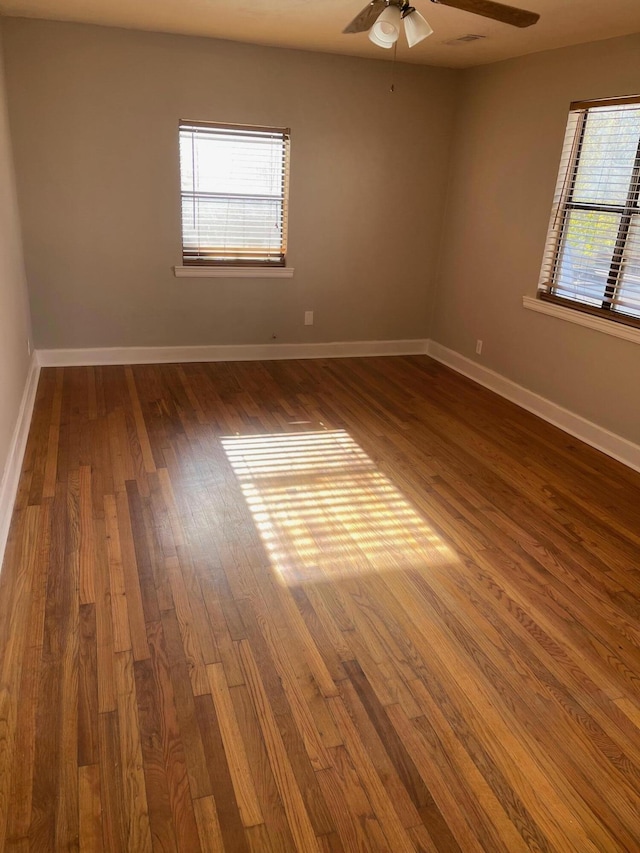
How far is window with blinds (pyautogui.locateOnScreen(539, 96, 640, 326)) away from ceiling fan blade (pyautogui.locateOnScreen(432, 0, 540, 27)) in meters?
1.54

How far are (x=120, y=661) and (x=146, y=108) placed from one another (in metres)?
4.05

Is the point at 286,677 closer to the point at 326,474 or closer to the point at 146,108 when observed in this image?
the point at 326,474

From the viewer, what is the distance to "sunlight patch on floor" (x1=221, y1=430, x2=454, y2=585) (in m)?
2.73

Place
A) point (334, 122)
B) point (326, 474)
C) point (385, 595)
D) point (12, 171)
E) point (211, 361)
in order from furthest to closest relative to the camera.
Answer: point (211, 361) → point (334, 122) → point (12, 171) → point (326, 474) → point (385, 595)

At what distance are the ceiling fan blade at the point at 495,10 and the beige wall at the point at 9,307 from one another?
251 centimetres

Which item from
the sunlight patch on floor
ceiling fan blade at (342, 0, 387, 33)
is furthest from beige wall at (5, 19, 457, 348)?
ceiling fan blade at (342, 0, 387, 33)

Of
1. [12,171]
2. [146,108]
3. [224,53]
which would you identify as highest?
[224,53]

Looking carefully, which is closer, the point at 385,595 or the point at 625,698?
the point at 625,698

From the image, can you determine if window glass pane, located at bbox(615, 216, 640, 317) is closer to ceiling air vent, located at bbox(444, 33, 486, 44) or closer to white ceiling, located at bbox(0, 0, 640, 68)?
white ceiling, located at bbox(0, 0, 640, 68)

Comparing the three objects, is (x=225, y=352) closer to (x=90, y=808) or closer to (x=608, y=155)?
(x=608, y=155)

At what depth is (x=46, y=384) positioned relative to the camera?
15.0 ft

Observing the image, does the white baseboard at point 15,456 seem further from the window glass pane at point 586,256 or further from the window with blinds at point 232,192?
the window glass pane at point 586,256

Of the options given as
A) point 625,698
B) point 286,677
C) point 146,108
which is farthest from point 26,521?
point 146,108

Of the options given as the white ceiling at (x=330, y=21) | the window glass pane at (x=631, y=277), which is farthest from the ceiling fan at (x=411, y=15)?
the window glass pane at (x=631, y=277)
